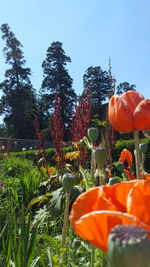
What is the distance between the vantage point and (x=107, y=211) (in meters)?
0.33

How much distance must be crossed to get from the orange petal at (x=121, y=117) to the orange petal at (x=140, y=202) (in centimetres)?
32

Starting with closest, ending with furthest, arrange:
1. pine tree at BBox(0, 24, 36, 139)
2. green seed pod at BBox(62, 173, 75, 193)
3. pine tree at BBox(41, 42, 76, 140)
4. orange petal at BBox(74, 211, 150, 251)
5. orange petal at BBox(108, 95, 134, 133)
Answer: orange petal at BBox(74, 211, 150, 251) < orange petal at BBox(108, 95, 134, 133) < green seed pod at BBox(62, 173, 75, 193) < pine tree at BBox(0, 24, 36, 139) < pine tree at BBox(41, 42, 76, 140)

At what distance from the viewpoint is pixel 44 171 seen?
4.10m

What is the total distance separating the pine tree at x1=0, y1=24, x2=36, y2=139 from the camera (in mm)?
32344

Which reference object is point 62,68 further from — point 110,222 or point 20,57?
point 110,222

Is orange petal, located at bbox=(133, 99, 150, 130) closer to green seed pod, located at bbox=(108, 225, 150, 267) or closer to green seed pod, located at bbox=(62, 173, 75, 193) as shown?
green seed pod, located at bbox=(62, 173, 75, 193)

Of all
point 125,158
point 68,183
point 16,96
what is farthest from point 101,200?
point 16,96

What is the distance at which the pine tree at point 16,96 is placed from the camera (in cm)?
3234

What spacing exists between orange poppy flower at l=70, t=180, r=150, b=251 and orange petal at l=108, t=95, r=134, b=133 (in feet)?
0.93

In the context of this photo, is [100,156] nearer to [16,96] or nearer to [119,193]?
[119,193]

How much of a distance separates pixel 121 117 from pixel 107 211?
0.41m

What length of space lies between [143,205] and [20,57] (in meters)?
35.2

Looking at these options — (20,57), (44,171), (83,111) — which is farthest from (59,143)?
(20,57)

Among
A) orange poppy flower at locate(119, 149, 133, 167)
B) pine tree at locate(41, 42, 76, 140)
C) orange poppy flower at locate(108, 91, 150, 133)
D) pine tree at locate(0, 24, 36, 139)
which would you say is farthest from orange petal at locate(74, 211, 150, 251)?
pine tree at locate(41, 42, 76, 140)
